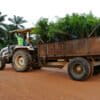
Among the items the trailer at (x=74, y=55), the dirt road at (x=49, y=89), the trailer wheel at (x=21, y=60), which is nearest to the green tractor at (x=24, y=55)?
the trailer wheel at (x=21, y=60)

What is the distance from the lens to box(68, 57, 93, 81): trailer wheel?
30.1 feet

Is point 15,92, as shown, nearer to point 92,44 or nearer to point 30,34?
point 92,44

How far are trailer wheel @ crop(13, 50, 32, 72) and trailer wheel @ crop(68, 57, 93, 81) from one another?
9.43ft

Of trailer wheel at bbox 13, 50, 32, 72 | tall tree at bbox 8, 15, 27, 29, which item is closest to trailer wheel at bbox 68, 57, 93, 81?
trailer wheel at bbox 13, 50, 32, 72

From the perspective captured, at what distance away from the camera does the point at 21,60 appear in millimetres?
12305

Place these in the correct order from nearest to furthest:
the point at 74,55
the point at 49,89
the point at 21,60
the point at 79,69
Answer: the point at 49,89
the point at 79,69
the point at 74,55
the point at 21,60

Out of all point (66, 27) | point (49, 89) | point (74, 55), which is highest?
point (66, 27)

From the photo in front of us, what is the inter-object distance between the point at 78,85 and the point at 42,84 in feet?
4.05

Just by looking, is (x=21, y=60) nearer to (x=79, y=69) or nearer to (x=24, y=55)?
(x=24, y=55)

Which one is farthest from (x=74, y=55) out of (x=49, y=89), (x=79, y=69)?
(x=49, y=89)

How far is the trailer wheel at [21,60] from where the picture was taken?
1191 cm

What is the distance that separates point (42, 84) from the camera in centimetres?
871

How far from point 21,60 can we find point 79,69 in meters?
3.79

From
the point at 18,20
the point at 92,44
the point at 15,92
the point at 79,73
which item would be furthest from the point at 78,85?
the point at 18,20
